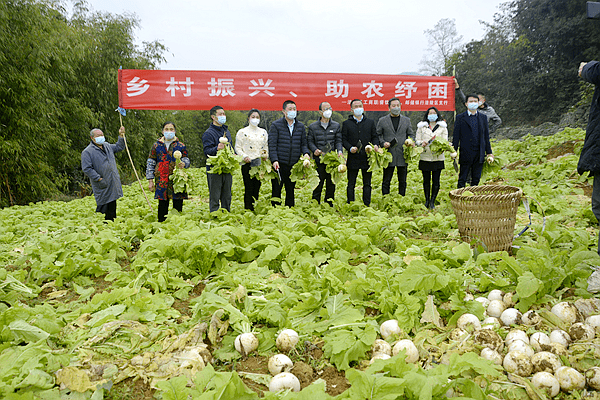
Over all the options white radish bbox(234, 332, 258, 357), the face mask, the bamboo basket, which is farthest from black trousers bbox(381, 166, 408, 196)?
white radish bbox(234, 332, 258, 357)

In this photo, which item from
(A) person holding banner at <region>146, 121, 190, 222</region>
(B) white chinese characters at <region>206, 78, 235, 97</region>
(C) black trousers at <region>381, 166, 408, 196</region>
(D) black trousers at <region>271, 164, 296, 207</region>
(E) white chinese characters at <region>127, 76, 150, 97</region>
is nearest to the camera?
(A) person holding banner at <region>146, 121, 190, 222</region>

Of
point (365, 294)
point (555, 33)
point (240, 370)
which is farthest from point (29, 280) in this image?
point (555, 33)

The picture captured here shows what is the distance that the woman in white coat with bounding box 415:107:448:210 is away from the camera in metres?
7.60

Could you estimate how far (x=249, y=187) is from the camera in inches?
303

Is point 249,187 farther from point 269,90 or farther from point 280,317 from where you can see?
point 280,317

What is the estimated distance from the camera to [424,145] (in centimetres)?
766

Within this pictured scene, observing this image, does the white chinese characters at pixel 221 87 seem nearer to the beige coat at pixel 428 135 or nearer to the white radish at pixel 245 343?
the beige coat at pixel 428 135

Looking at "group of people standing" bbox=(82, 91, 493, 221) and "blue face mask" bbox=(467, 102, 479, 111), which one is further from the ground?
"blue face mask" bbox=(467, 102, 479, 111)

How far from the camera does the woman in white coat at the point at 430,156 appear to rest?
760cm

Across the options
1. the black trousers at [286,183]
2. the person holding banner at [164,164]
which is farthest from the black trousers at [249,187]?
the person holding banner at [164,164]

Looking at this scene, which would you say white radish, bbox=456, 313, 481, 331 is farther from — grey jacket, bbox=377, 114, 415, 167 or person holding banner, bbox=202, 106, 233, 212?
grey jacket, bbox=377, 114, 415, 167

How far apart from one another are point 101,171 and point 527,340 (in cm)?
700

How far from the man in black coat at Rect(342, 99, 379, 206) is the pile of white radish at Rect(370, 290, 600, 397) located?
480cm

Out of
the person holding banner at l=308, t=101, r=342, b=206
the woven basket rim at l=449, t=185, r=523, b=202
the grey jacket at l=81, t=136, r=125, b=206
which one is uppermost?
the person holding banner at l=308, t=101, r=342, b=206
